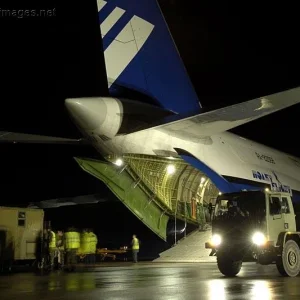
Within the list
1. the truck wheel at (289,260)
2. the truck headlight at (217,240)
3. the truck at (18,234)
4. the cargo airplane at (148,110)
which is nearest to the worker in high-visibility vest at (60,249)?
the truck at (18,234)

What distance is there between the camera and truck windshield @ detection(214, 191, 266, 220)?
10.7m

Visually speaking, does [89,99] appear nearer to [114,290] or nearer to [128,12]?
[128,12]

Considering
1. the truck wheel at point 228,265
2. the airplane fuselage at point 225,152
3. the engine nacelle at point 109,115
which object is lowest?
the truck wheel at point 228,265

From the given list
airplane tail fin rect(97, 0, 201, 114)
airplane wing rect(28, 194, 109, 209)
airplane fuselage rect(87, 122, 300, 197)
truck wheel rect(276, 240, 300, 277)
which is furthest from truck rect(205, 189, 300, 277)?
airplane wing rect(28, 194, 109, 209)

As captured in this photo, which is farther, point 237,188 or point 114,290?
point 237,188

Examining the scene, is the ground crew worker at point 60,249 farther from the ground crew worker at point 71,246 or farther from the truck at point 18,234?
the truck at point 18,234

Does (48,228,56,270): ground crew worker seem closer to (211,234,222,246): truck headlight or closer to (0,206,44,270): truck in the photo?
(0,206,44,270): truck

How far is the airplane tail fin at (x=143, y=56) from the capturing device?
554 inches

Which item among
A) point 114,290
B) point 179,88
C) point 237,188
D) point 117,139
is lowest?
point 114,290

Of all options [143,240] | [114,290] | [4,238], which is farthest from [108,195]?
[114,290]

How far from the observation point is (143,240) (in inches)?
960

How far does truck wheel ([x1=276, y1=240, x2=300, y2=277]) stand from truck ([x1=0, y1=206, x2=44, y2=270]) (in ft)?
25.5

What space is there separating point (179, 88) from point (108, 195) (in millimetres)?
9061

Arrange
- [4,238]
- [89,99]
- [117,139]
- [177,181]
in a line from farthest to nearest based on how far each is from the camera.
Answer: [177,181]
[4,238]
[117,139]
[89,99]
